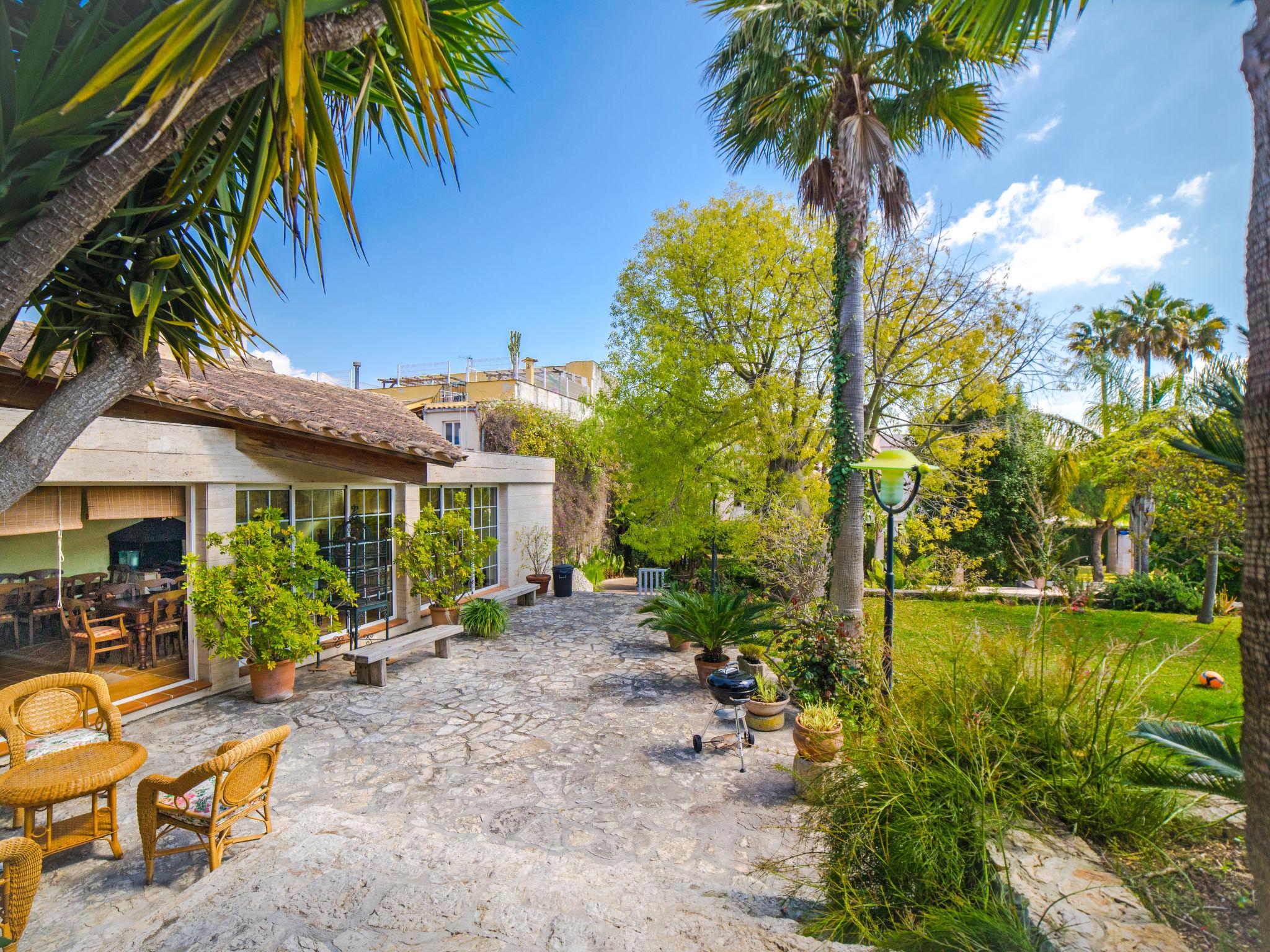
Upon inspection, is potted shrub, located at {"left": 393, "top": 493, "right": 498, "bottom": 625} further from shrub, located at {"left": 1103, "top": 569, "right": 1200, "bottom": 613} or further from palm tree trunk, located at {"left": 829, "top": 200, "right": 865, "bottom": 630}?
shrub, located at {"left": 1103, "top": 569, "right": 1200, "bottom": 613}

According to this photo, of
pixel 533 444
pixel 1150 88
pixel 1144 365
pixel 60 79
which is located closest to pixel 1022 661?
pixel 1150 88

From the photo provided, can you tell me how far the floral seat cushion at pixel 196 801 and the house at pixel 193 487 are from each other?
11.2 ft

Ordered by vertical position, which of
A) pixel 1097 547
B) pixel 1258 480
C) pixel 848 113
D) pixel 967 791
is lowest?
pixel 1097 547

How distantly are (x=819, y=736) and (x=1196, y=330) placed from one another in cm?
2704

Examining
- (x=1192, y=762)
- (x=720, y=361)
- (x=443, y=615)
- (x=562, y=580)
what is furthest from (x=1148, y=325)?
(x=443, y=615)

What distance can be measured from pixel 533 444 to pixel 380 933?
640 inches

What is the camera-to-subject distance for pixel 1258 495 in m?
1.62

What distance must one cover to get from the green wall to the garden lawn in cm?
1065

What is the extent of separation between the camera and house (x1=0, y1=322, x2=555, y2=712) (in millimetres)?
6355

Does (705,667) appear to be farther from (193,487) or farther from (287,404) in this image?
(287,404)

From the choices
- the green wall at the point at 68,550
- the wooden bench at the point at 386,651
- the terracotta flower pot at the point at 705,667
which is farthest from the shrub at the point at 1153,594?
the green wall at the point at 68,550

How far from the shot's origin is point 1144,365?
22.3 m

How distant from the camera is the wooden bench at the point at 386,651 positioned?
25.9 ft

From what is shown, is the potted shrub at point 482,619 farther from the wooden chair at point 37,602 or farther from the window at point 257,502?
the wooden chair at point 37,602
